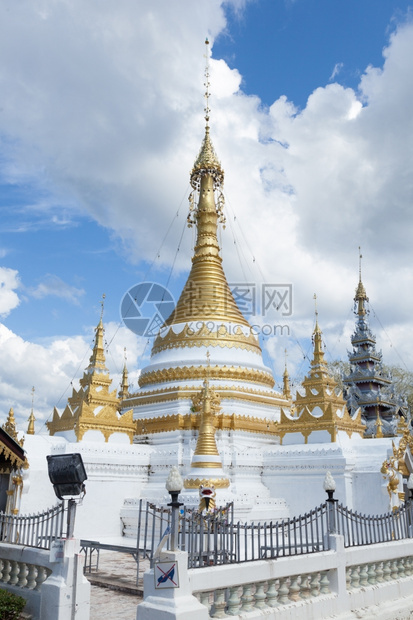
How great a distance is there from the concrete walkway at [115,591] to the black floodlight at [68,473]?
204 cm

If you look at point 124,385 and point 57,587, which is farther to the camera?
point 124,385

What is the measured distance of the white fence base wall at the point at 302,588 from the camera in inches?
286

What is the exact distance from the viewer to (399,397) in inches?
1881

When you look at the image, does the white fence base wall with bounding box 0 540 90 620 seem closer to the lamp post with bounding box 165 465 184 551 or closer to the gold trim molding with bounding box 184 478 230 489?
the lamp post with bounding box 165 465 184 551

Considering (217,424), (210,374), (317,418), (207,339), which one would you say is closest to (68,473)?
(217,424)

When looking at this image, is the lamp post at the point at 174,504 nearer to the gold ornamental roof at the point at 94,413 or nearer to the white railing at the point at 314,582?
A: the white railing at the point at 314,582

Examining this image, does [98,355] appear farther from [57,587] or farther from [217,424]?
[57,587]

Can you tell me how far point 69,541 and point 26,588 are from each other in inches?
65.7

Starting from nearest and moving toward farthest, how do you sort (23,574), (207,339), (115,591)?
(23,574) < (115,591) < (207,339)

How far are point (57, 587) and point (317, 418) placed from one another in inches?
627

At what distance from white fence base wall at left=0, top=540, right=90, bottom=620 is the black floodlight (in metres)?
0.78

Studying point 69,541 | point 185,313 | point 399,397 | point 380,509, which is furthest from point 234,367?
point 399,397

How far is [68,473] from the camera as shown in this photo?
8.76 meters

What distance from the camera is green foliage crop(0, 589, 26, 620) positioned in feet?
27.7
